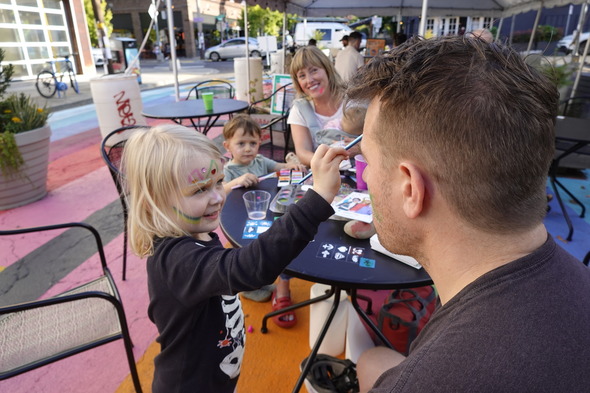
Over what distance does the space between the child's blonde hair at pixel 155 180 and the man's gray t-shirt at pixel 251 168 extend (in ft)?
3.81

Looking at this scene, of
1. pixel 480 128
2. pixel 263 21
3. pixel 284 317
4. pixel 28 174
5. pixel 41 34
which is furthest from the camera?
pixel 263 21

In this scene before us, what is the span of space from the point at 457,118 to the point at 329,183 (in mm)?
499

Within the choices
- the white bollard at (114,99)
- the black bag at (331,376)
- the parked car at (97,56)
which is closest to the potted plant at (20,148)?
the white bollard at (114,99)

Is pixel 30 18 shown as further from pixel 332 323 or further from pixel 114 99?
pixel 332 323

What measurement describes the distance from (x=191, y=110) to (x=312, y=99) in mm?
1861

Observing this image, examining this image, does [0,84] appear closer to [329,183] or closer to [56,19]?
[329,183]

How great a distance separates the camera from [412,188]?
2.42 feet

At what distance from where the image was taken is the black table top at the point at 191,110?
156 inches

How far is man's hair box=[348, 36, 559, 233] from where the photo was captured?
2.10 feet

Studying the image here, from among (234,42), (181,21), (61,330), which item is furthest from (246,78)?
(181,21)

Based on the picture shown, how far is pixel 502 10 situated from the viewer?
9.38 m

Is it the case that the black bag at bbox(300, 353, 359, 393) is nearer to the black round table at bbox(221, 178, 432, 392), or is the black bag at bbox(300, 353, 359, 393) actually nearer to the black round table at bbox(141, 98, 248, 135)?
the black round table at bbox(221, 178, 432, 392)

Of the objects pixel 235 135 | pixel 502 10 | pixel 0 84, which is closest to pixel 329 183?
pixel 235 135

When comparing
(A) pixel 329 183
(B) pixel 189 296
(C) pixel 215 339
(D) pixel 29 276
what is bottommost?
(D) pixel 29 276
